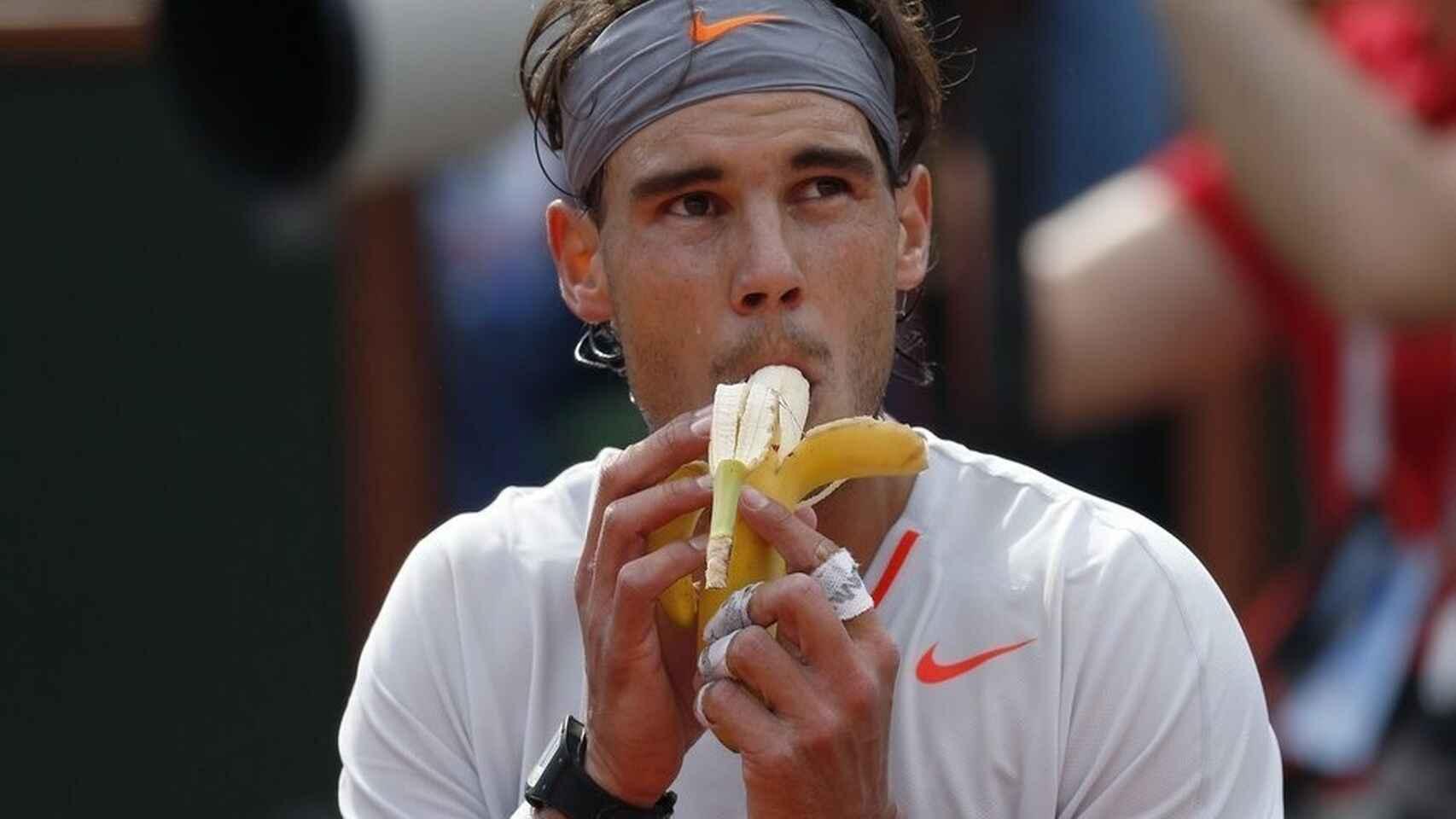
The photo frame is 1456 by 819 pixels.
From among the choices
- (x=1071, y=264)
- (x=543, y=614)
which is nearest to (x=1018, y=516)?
(x=543, y=614)

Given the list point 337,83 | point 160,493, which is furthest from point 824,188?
point 160,493

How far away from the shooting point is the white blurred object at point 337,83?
392cm

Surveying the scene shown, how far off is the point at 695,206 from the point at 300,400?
2983mm

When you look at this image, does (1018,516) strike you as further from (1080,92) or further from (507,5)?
(1080,92)

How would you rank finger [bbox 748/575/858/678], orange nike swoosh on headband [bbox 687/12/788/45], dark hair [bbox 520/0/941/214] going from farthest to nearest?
dark hair [bbox 520/0/941/214] → orange nike swoosh on headband [bbox 687/12/788/45] → finger [bbox 748/575/858/678]

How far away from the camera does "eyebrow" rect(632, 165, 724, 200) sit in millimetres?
2977

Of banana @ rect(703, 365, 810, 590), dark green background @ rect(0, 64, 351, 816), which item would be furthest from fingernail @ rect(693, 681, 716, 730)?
dark green background @ rect(0, 64, 351, 816)

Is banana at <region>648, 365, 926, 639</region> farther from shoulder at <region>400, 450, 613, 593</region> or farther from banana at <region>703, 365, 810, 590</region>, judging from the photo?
shoulder at <region>400, 450, 613, 593</region>

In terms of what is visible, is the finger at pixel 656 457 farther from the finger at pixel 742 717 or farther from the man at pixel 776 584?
the finger at pixel 742 717

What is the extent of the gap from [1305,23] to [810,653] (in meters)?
2.39

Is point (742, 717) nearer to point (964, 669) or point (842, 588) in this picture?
point (842, 588)

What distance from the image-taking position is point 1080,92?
5.53 m

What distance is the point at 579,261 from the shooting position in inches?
132

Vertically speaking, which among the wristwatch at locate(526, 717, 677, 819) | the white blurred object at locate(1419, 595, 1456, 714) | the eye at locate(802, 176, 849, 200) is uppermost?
the eye at locate(802, 176, 849, 200)
